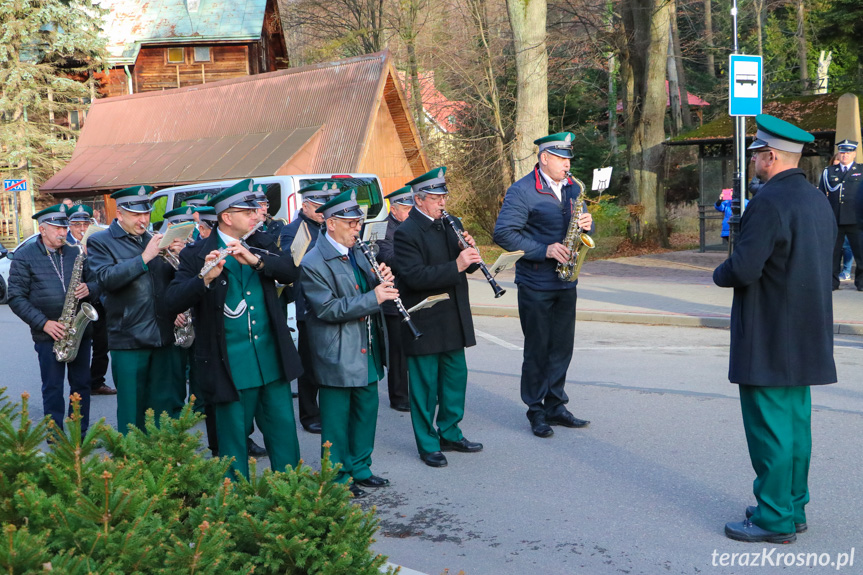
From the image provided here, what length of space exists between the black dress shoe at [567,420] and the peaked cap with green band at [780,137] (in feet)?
10.2

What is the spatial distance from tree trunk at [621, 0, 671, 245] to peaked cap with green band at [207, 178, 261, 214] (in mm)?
18392

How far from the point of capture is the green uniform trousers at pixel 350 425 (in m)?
5.60

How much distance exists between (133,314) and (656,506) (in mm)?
3790

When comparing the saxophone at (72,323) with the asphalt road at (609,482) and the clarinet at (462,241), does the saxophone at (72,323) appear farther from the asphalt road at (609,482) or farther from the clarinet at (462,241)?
the clarinet at (462,241)

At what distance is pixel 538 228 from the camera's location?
6969 mm

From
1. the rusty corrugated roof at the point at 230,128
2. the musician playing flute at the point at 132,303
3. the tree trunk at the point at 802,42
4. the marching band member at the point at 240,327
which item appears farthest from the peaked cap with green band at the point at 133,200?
the tree trunk at the point at 802,42

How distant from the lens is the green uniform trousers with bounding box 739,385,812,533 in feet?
14.8

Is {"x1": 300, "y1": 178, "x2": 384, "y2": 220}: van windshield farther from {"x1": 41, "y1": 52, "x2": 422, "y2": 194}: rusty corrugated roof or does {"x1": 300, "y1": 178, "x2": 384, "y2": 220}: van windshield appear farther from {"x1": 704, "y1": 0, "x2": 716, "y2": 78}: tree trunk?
{"x1": 704, "y1": 0, "x2": 716, "y2": 78}: tree trunk

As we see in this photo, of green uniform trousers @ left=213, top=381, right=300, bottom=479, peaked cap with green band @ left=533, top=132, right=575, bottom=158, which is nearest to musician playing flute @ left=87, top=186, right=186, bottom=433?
green uniform trousers @ left=213, top=381, right=300, bottom=479

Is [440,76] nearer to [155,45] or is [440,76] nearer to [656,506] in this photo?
[155,45]

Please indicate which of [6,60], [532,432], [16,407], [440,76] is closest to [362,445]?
[532,432]

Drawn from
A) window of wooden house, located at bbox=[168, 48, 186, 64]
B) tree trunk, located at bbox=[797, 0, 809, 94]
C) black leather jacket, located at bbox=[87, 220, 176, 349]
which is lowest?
black leather jacket, located at bbox=[87, 220, 176, 349]

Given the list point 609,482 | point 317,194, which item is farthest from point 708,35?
point 609,482

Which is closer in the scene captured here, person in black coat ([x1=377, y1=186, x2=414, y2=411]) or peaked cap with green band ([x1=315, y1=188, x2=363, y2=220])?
peaked cap with green band ([x1=315, y1=188, x2=363, y2=220])
